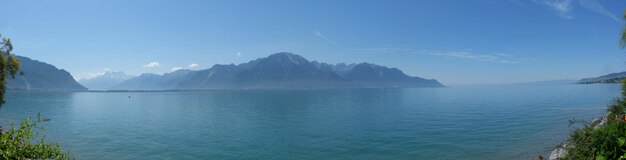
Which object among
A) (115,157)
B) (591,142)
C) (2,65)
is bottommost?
(115,157)

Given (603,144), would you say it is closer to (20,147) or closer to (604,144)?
(604,144)

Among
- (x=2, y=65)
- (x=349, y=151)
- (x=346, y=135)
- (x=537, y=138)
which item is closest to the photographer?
(x=2, y=65)

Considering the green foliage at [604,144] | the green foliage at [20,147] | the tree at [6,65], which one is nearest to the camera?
the green foliage at [20,147]

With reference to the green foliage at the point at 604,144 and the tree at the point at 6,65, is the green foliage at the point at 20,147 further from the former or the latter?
the tree at the point at 6,65

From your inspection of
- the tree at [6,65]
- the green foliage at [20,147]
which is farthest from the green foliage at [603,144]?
the tree at [6,65]

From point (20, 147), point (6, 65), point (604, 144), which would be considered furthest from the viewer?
point (6, 65)

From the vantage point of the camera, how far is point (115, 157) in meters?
43.2

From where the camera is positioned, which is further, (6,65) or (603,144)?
(6,65)

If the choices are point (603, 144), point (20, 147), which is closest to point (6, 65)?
point (20, 147)

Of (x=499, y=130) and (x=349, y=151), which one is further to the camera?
(x=499, y=130)

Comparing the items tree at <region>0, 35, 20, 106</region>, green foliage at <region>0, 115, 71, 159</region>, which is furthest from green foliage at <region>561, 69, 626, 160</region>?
tree at <region>0, 35, 20, 106</region>

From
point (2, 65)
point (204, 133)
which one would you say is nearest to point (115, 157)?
point (2, 65)

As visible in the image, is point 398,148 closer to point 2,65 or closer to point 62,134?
point 2,65

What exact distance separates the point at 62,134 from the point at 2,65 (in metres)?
30.1
